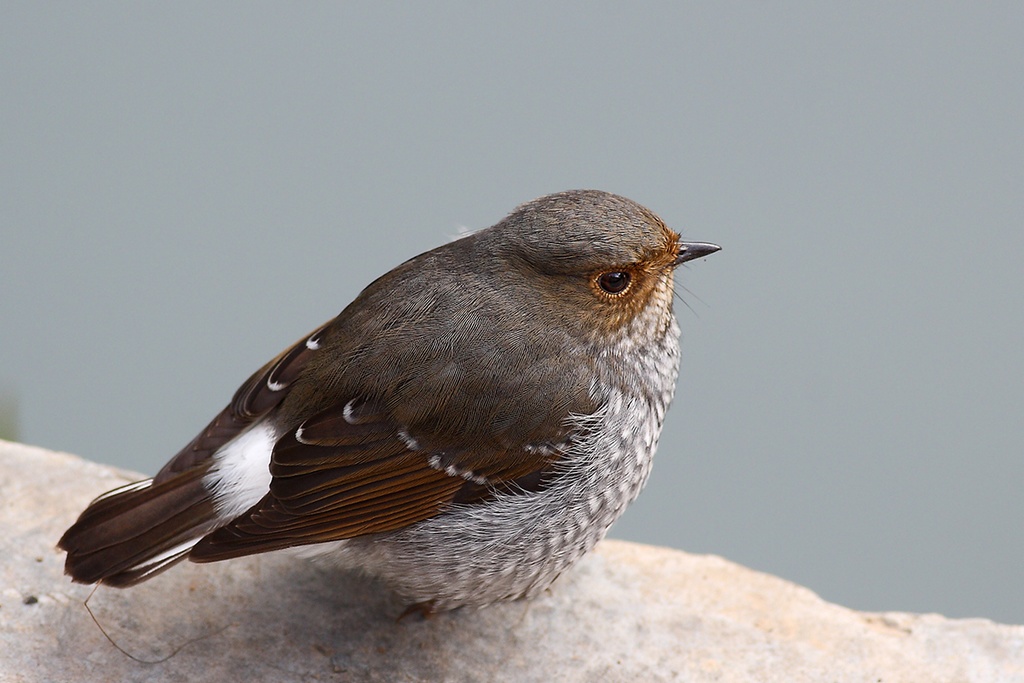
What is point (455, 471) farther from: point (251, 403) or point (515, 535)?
point (251, 403)

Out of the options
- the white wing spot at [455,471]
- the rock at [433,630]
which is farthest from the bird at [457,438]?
the rock at [433,630]

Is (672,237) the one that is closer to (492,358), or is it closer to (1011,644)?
(492,358)

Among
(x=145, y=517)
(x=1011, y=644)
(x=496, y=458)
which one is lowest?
(x=145, y=517)

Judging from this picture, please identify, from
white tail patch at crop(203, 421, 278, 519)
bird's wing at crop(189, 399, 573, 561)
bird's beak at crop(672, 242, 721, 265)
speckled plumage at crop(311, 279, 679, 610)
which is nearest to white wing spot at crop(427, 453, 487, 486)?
bird's wing at crop(189, 399, 573, 561)

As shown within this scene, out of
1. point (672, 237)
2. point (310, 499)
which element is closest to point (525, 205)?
point (672, 237)

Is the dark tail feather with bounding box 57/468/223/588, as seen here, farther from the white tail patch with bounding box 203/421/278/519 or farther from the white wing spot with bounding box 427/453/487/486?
the white wing spot with bounding box 427/453/487/486

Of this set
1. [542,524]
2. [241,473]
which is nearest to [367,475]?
[241,473]
